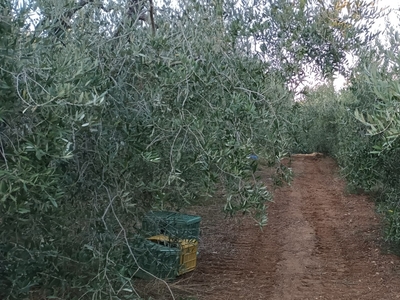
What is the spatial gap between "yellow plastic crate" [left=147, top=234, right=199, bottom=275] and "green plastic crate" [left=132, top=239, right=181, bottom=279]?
0.08 m

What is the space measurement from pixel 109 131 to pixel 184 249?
2.67 meters

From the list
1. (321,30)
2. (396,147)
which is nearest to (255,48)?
(321,30)

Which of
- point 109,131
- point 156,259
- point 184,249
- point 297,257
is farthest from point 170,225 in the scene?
point 297,257

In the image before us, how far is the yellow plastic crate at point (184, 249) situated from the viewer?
20.0 ft

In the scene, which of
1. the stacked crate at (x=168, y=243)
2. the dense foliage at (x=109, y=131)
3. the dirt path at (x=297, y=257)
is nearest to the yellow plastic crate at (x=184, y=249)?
the stacked crate at (x=168, y=243)

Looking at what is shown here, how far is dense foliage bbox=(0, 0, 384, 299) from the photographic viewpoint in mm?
3248

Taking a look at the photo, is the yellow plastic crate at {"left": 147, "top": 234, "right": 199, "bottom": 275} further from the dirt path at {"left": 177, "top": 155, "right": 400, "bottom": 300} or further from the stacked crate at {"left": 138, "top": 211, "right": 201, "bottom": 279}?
the dirt path at {"left": 177, "top": 155, "right": 400, "bottom": 300}

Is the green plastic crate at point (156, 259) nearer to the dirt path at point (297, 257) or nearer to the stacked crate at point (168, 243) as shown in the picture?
the stacked crate at point (168, 243)

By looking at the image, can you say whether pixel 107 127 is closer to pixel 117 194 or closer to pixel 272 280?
pixel 117 194

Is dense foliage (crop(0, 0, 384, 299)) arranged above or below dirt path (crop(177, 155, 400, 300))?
above

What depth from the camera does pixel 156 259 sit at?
5348 millimetres

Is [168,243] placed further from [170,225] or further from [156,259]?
[156,259]

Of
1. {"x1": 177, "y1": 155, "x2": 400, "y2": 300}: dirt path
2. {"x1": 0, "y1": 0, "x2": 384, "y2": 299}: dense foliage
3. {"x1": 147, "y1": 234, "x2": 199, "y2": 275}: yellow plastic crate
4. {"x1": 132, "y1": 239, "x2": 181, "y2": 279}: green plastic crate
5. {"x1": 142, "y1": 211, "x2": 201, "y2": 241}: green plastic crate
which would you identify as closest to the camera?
{"x1": 0, "y1": 0, "x2": 384, "y2": 299}: dense foliage

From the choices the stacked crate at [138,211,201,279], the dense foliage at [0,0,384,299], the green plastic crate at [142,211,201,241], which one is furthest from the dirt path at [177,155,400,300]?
the dense foliage at [0,0,384,299]
